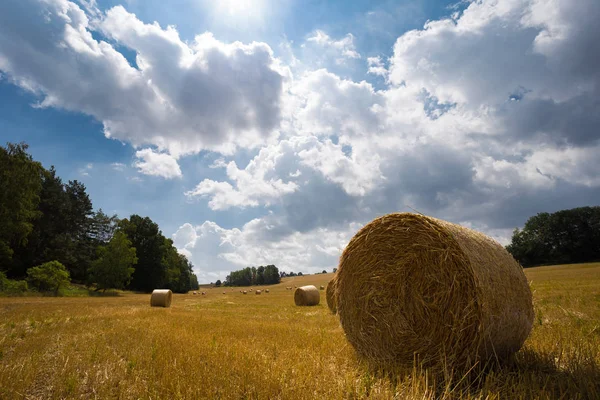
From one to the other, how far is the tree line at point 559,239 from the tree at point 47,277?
76.0 m

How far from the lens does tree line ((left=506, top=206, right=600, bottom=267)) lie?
214 ft

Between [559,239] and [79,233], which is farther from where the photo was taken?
[559,239]

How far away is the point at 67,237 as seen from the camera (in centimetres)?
4706

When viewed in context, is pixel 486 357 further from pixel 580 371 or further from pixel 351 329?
pixel 351 329

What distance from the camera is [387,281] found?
5.61 metres

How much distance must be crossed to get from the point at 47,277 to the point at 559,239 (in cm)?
8875

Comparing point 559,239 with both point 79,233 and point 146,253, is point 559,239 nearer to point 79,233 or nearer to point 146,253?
point 146,253

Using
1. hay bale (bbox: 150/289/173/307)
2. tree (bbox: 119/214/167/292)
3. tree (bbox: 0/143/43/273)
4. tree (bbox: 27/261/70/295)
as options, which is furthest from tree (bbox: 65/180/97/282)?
hay bale (bbox: 150/289/173/307)

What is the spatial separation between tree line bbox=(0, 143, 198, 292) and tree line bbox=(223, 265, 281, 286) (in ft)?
153

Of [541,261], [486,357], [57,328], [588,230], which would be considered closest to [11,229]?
[57,328]

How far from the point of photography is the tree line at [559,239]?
6538cm

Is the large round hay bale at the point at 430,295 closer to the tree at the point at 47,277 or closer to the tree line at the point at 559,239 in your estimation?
the tree at the point at 47,277

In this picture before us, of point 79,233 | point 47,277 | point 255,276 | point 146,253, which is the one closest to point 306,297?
point 47,277

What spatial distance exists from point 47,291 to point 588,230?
3674 inches
